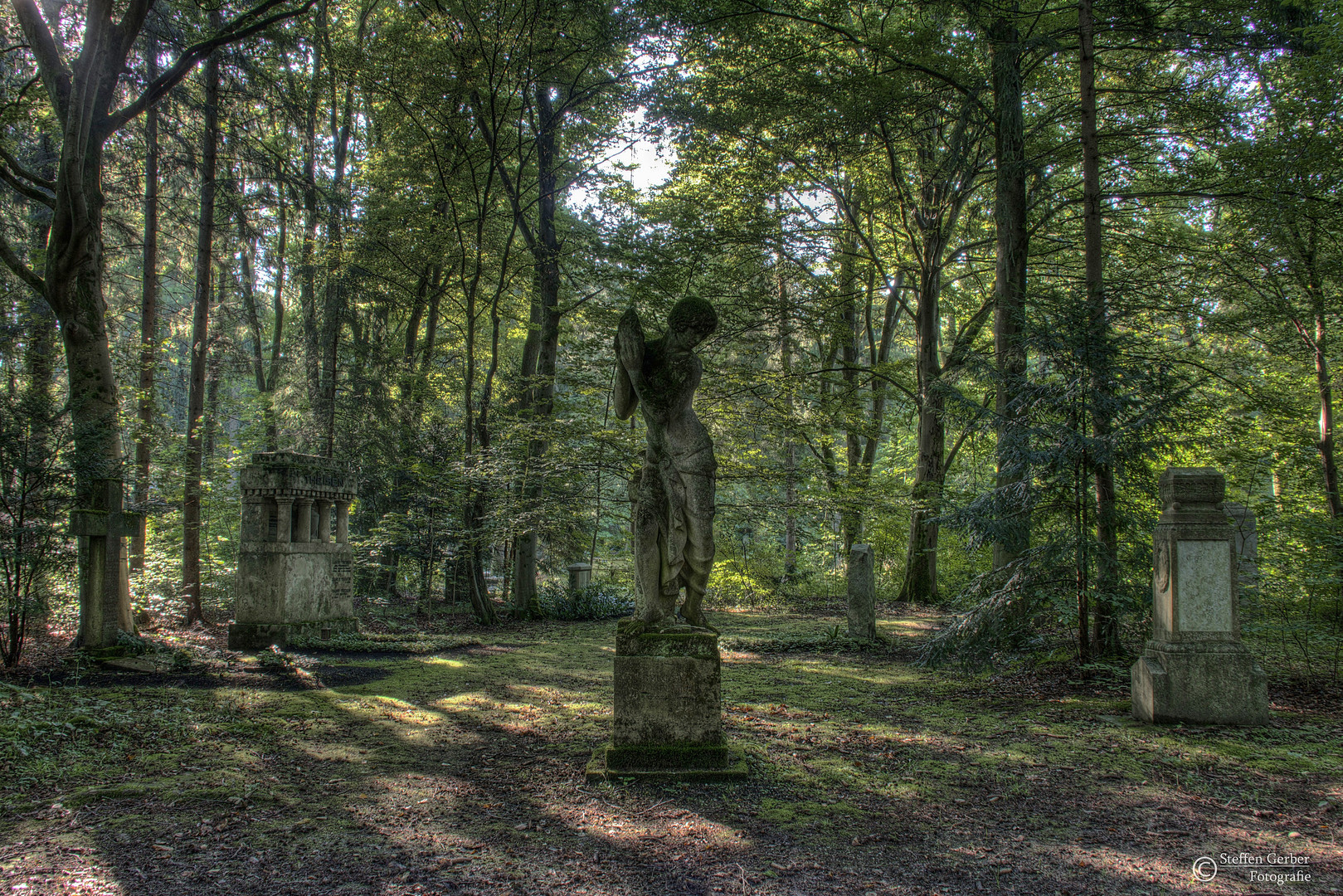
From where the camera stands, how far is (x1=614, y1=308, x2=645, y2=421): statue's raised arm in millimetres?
4109

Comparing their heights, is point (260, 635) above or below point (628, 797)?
below

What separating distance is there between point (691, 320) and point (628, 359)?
0.45 metres

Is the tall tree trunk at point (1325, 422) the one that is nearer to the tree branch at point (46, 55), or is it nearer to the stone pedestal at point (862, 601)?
the stone pedestal at point (862, 601)

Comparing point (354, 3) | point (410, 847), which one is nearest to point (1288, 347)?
point (410, 847)

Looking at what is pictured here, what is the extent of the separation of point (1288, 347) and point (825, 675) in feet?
32.1

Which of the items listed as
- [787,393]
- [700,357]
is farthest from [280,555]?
[787,393]

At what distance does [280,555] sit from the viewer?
823 cm

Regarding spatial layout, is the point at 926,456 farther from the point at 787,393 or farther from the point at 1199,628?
the point at 1199,628

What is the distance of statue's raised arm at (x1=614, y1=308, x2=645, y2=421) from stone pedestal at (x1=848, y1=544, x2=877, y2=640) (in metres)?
6.16

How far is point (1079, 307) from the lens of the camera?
248 inches

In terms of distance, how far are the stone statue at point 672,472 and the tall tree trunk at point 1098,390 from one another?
3.91 meters

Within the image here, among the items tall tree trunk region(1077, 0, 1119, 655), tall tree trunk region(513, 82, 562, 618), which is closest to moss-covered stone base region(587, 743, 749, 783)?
tall tree trunk region(1077, 0, 1119, 655)

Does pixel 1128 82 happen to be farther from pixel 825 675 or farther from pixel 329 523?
pixel 329 523

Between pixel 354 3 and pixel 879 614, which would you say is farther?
pixel 354 3
